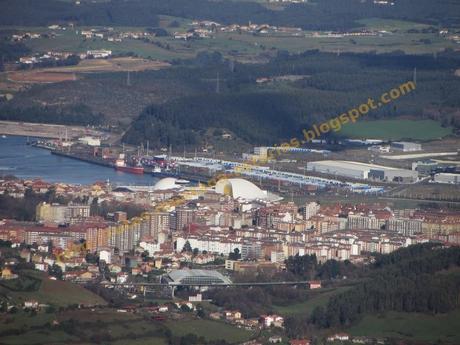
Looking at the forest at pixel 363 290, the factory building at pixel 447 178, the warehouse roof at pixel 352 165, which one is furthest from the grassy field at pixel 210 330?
the warehouse roof at pixel 352 165

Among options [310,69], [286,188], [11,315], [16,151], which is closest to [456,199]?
[286,188]

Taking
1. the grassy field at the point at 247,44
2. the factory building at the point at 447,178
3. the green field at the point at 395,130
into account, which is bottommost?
the factory building at the point at 447,178

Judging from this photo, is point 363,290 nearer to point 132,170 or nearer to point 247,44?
point 132,170

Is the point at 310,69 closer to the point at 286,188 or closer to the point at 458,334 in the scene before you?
the point at 286,188

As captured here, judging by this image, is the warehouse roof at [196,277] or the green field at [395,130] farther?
the green field at [395,130]

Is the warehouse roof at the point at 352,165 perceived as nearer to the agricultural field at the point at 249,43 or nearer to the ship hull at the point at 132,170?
the ship hull at the point at 132,170

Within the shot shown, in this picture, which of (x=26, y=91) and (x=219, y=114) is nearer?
(x=219, y=114)
